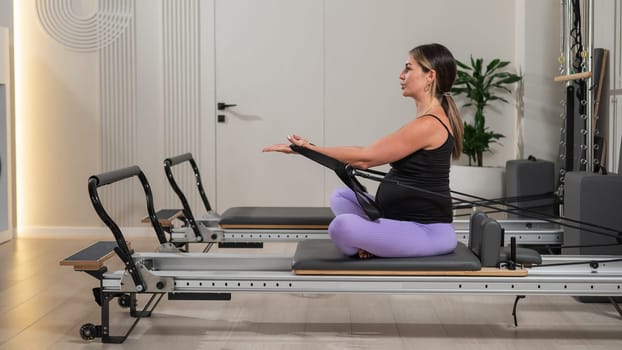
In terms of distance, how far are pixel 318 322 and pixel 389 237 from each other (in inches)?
27.6

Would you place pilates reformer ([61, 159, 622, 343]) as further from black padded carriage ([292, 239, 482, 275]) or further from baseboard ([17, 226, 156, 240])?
baseboard ([17, 226, 156, 240])

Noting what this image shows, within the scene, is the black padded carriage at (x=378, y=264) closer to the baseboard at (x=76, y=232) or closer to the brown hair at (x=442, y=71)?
the brown hair at (x=442, y=71)

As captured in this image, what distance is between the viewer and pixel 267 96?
6039 millimetres

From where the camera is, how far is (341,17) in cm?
596

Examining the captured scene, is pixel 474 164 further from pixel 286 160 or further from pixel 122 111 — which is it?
pixel 122 111

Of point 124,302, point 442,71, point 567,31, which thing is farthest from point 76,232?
point 442,71

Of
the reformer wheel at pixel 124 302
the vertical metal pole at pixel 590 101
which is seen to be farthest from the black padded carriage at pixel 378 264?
the vertical metal pole at pixel 590 101

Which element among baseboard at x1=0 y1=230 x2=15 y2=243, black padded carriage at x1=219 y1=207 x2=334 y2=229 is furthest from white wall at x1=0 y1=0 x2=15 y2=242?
black padded carriage at x1=219 y1=207 x2=334 y2=229

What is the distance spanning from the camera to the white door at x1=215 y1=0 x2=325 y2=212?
5984 millimetres

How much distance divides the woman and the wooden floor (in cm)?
41

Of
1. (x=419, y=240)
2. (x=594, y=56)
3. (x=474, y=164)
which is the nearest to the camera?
(x=419, y=240)

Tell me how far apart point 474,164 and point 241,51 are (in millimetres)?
1773

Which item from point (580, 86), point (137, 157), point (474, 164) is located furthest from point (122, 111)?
point (580, 86)

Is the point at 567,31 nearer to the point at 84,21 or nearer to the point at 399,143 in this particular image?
the point at 399,143
